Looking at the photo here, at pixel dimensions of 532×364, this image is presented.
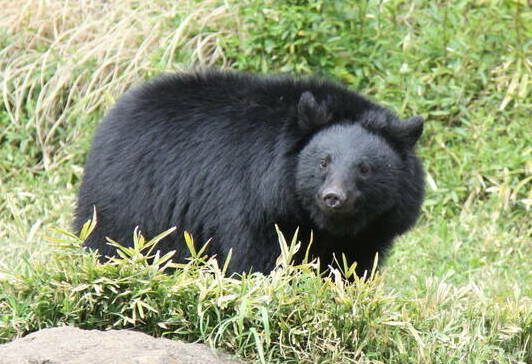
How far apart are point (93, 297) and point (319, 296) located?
42.2 inches

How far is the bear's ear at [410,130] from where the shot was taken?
18.9 ft

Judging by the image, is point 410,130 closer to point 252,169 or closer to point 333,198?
point 333,198

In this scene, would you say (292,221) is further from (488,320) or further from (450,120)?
(450,120)

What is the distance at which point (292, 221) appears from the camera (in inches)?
227

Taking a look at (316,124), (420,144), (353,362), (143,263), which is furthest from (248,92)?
(420,144)

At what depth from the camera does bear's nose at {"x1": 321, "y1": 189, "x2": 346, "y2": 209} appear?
537cm

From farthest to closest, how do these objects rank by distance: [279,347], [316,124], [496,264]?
[496,264]
[316,124]
[279,347]

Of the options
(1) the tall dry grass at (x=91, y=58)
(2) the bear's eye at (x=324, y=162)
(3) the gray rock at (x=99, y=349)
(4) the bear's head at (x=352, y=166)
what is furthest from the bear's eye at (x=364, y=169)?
(1) the tall dry grass at (x=91, y=58)

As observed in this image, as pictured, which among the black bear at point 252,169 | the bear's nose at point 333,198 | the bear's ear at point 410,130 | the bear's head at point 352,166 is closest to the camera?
the bear's nose at point 333,198

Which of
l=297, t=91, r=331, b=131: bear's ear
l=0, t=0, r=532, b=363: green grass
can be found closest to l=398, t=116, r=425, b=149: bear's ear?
l=297, t=91, r=331, b=131: bear's ear

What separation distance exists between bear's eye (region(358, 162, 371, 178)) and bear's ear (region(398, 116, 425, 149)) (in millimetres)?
321

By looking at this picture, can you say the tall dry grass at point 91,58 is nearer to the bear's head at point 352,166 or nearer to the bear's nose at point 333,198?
the bear's head at point 352,166

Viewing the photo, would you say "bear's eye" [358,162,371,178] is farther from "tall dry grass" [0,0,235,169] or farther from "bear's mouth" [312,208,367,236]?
"tall dry grass" [0,0,235,169]

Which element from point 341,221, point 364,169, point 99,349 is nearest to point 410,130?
point 364,169
